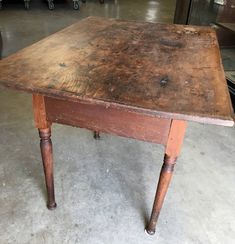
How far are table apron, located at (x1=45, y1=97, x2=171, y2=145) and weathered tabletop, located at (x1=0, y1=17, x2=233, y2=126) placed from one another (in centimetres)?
8

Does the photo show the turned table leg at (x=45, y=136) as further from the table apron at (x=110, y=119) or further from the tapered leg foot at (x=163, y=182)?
the tapered leg foot at (x=163, y=182)

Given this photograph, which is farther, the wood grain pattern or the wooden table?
the wood grain pattern

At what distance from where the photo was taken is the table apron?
88 centimetres

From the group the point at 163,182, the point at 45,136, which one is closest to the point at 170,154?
the point at 163,182

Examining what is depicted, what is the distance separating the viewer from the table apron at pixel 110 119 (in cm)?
88

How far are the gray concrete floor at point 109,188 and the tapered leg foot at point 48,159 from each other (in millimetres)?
64

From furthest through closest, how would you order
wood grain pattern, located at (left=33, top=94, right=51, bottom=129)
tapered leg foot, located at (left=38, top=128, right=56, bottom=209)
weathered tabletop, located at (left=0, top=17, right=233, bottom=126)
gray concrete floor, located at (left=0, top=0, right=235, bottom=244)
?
1. gray concrete floor, located at (left=0, top=0, right=235, bottom=244)
2. tapered leg foot, located at (left=38, top=128, right=56, bottom=209)
3. wood grain pattern, located at (left=33, top=94, right=51, bottom=129)
4. weathered tabletop, located at (left=0, top=17, right=233, bottom=126)


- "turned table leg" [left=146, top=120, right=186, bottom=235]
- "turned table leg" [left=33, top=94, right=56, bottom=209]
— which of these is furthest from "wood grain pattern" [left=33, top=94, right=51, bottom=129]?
"turned table leg" [left=146, top=120, right=186, bottom=235]

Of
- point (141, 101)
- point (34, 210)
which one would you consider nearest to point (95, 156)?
point (34, 210)

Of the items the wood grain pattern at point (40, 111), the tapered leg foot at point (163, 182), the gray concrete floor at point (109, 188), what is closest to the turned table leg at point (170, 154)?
the tapered leg foot at point (163, 182)

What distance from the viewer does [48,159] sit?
3.68ft

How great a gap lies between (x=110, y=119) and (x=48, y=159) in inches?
14.5

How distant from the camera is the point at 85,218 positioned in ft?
4.15

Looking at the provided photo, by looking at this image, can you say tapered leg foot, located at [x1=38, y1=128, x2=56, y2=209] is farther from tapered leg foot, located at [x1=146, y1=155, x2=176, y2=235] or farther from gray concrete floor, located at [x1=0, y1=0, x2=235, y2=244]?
tapered leg foot, located at [x1=146, y1=155, x2=176, y2=235]
